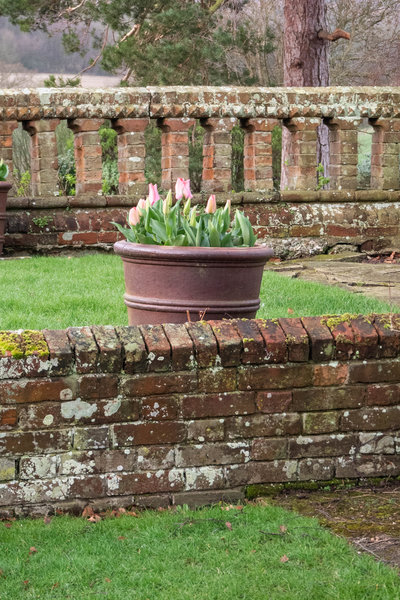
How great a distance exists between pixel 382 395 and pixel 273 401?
516 millimetres

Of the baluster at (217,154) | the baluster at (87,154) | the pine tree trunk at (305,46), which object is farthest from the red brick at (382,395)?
the pine tree trunk at (305,46)

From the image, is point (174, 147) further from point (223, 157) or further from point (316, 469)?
point (316, 469)

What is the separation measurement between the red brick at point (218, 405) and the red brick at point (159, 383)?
56 millimetres

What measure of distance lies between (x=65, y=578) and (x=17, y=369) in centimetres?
89

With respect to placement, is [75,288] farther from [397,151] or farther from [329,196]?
[397,151]

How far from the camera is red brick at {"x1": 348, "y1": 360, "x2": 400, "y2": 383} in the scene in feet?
12.3

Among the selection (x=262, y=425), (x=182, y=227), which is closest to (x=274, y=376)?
(x=262, y=425)

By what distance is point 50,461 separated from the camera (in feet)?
11.5

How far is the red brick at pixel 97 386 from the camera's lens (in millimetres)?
3490

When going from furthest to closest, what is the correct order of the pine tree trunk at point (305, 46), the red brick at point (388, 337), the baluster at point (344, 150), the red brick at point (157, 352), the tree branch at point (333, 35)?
the pine tree trunk at point (305, 46) < the tree branch at point (333, 35) < the baluster at point (344, 150) < the red brick at point (388, 337) < the red brick at point (157, 352)

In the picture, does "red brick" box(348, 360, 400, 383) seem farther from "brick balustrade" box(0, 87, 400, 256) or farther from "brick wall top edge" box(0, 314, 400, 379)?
"brick balustrade" box(0, 87, 400, 256)

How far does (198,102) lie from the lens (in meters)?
8.91

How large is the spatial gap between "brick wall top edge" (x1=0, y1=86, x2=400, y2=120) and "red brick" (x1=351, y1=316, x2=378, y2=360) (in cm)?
561

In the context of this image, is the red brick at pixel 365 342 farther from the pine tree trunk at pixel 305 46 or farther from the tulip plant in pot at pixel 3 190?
the pine tree trunk at pixel 305 46
